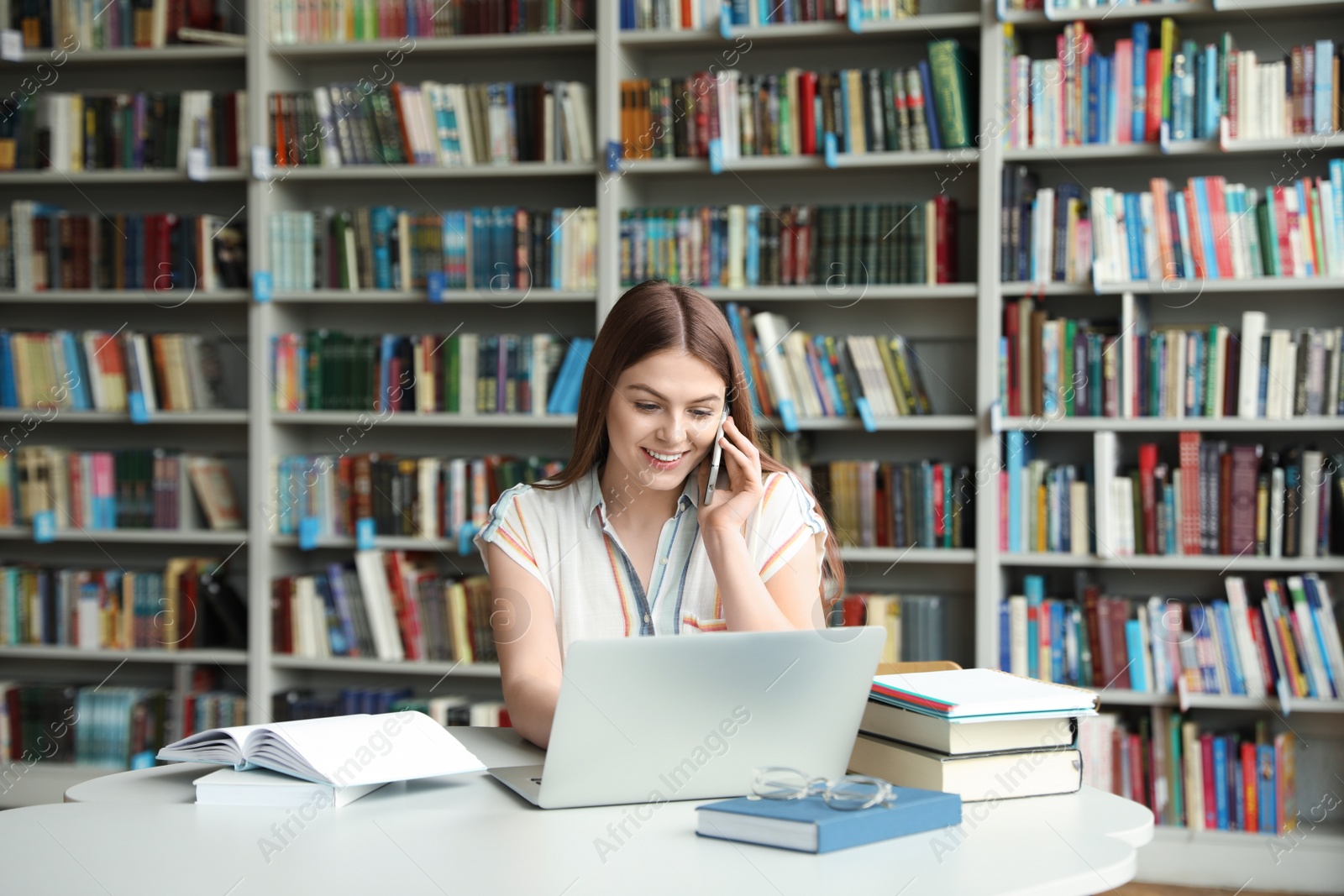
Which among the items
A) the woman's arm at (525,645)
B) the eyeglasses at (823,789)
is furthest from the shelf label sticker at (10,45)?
the eyeglasses at (823,789)

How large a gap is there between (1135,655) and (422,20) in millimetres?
2457

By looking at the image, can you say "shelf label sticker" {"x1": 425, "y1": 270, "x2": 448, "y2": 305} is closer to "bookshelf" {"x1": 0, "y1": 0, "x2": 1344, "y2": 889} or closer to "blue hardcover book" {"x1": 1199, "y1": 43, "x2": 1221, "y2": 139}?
"bookshelf" {"x1": 0, "y1": 0, "x2": 1344, "y2": 889}

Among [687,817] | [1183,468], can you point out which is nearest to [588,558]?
[687,817]

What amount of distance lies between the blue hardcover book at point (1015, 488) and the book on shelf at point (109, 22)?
2.48 m

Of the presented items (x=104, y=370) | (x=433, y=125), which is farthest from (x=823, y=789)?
(x=104, y=370)

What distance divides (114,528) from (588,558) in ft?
7.55

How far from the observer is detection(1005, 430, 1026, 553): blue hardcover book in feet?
9.94

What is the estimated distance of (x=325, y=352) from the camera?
339 cm

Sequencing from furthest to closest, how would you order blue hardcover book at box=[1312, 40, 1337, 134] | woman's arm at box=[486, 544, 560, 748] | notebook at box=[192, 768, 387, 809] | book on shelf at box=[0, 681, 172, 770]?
book on shelf at box=[0, 681, 172, 770]
blue hardcover book at box=[1312, 40, 1337, 134]
woman's arm at box=[486, 544, 560, 748]
notebook at box=[192, 768, 387, 809]

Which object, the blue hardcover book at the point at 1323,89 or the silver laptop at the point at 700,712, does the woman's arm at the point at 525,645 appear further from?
the blue hardcover book at the point at 1323,89

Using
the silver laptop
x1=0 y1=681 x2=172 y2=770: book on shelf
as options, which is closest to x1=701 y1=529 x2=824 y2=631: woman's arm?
the silver laptop

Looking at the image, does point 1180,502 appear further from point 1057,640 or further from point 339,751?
point 339,751

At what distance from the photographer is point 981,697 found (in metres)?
1.23

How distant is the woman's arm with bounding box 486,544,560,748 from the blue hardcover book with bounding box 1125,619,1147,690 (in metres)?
1.78
